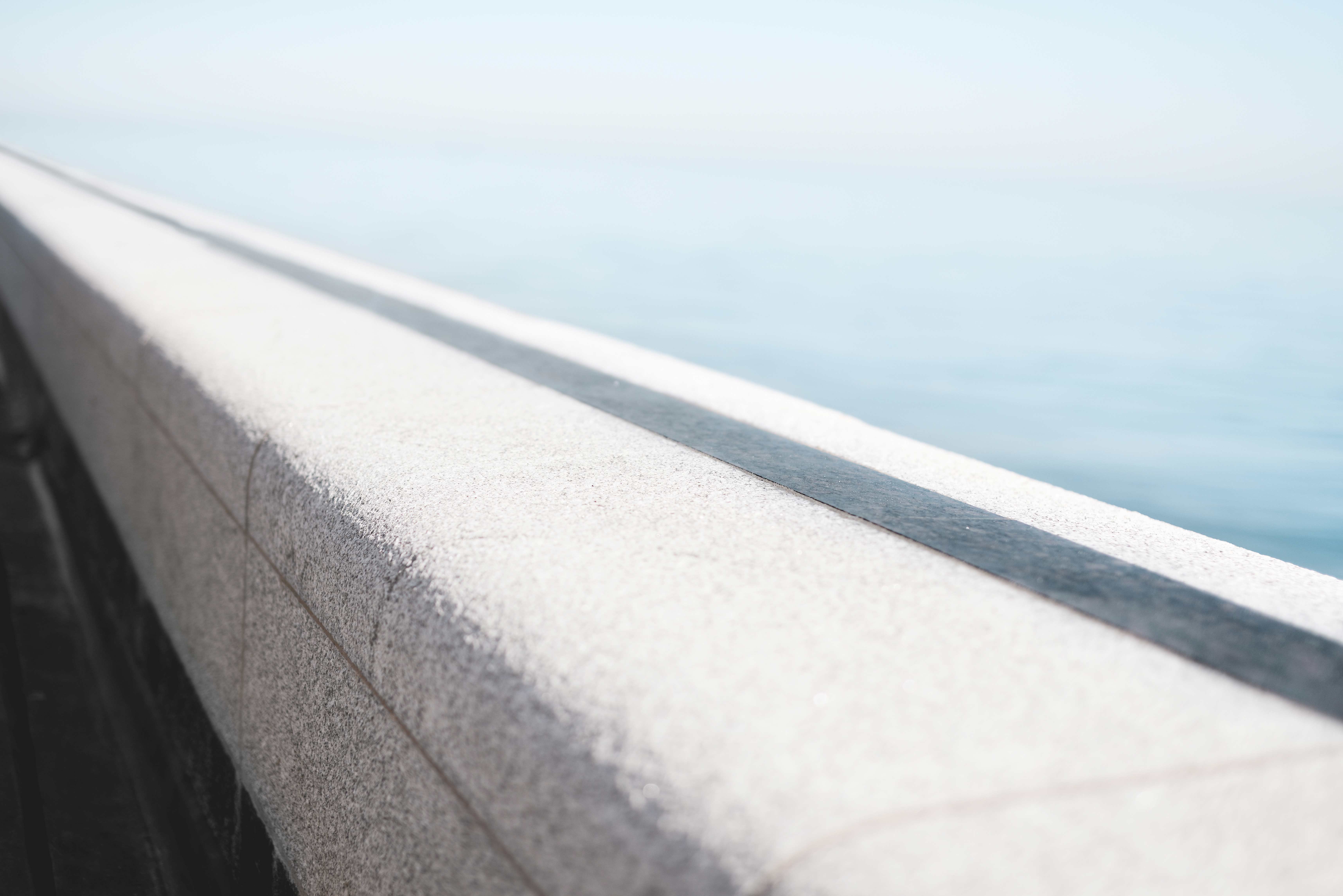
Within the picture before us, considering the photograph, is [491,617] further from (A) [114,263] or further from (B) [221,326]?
(A) [114,263]

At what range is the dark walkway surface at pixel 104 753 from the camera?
84.7 inches

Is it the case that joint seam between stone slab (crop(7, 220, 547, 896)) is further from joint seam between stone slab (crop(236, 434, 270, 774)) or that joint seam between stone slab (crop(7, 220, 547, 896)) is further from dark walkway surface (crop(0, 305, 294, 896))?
dark walkway surface (crop(0, 305, 294, 896))

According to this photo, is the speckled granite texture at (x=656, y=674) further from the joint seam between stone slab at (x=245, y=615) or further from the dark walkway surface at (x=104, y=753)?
the dark walkway surface at (x=104, y=753)

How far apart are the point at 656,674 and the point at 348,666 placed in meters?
0.69

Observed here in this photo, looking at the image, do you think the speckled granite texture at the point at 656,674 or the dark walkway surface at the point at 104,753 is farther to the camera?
the dark walkway surface at the point at 104,753

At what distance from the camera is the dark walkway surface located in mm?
2152

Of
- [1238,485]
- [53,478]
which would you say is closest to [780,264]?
[1238,485]

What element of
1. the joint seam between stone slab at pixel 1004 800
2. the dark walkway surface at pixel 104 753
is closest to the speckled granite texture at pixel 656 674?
the joint seam between stone slab at pixel 1004 800

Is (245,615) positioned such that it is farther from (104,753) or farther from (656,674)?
(656,674)

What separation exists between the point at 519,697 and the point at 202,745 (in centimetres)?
156

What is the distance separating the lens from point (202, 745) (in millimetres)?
2391

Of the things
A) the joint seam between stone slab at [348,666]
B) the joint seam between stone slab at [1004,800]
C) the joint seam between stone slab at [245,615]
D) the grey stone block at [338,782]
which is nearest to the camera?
the joint seam between stone slab at [1004,800]

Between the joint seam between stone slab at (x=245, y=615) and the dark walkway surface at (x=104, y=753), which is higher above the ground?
the joint seam between stone slab at (x=245, y=615)

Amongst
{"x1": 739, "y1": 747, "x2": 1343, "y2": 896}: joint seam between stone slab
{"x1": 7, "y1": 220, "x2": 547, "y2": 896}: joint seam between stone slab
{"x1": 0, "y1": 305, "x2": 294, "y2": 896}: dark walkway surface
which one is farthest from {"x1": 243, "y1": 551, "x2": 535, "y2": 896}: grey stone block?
{"x1": 739, "y1": 747, "x2": 1343, "y2": 896}: joint seam between stone slab
